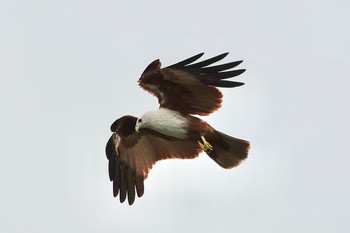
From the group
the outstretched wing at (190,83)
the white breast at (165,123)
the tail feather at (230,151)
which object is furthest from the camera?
the tail feather at (230,151)

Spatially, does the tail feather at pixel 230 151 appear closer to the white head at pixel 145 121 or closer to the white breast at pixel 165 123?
the white breast at pixel 165 123

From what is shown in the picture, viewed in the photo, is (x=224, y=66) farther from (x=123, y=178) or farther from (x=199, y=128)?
(x=123, y=178)

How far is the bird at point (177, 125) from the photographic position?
15977 millimetres

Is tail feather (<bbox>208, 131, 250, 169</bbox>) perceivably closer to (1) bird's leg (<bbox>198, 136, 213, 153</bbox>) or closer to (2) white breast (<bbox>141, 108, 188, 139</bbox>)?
(1) bird's leg (<bbox>198, 136, 213, 153</bbox>)

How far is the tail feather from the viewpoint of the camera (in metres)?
16.8

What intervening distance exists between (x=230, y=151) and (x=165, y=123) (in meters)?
1.48

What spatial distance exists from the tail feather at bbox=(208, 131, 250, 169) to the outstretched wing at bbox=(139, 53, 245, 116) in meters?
0.71

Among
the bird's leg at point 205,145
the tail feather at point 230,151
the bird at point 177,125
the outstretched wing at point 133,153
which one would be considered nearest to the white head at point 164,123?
the bird at point 177,125

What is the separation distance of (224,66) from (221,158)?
228 cm

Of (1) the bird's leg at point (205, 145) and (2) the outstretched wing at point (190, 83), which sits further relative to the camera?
(1) the bird's leg at point (205, 145)

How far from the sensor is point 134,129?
1773 cm

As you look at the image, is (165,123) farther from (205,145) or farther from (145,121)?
(205,145)

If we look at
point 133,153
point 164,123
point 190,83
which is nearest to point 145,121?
point 164,123

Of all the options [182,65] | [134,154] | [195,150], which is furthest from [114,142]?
[182,65]
